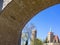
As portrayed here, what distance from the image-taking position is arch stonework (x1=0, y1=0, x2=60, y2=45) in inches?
122


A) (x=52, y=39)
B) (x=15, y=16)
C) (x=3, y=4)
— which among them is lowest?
(x=52, y=39)

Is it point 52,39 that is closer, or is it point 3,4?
point 3,4

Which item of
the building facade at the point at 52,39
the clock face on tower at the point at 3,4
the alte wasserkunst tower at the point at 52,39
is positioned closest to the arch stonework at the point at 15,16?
the clock face on tower at the point at 3,4

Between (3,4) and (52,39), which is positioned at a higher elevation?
(3,4)

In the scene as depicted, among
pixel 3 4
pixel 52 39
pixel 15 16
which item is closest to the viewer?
pixel 3 4

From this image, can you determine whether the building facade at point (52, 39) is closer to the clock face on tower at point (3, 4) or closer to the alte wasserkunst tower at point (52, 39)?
the alte wasserkunst tower at point (52, 39)

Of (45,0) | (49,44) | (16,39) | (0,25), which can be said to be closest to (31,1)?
(45,0)

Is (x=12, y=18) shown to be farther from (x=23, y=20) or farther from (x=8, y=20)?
(x=23, y=20)

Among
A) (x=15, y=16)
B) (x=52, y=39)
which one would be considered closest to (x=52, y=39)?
(x=52, y=39)

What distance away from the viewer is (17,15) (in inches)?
135

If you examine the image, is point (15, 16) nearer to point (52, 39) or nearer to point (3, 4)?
point (3, 4)

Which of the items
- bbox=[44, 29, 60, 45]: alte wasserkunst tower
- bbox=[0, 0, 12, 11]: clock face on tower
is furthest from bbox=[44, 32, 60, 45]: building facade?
bbox=[0, 0, 12, 11]: clock face on tower

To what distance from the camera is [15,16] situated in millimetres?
3387

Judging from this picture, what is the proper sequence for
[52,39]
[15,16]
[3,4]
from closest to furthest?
[3,4] < [15,16] < [52,39]
